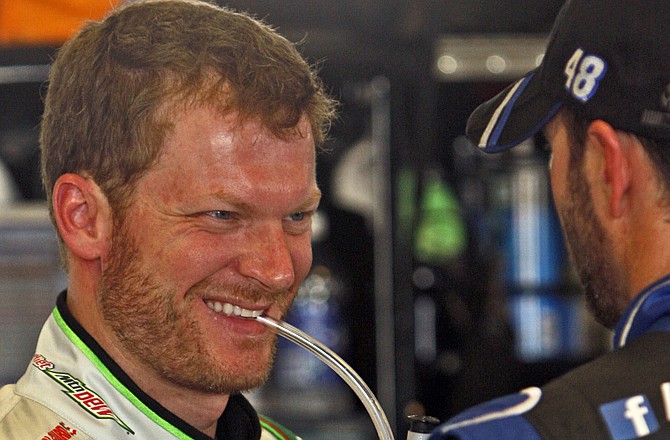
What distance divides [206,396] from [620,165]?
69 centimetres

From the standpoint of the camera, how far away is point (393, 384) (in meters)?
3.60

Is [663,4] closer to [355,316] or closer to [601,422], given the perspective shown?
[601,422]

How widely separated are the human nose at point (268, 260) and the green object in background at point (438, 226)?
2194 millimetres

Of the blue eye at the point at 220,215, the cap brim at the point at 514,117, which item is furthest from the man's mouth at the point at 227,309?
the cap brim at the point at 514,117

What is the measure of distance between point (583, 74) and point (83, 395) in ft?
2.47

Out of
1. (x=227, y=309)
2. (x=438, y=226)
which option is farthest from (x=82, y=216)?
(x=438, y=226)

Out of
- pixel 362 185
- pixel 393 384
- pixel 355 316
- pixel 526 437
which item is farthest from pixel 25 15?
pixel 526 437

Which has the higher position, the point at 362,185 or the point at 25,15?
the point at 25,15

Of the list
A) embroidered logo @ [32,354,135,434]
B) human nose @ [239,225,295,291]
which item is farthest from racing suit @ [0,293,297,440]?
human nose @ [239,225,295,291]

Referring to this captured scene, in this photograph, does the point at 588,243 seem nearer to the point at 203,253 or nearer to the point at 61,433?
the point at 203,253

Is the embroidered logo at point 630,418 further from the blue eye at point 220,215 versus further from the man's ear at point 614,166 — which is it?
the blue eye at point 220,215

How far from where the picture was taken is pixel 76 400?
141 centimetres

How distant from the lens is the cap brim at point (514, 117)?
1.31 m

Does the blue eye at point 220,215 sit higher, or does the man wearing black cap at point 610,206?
the man wearing black cap at point 610,206
